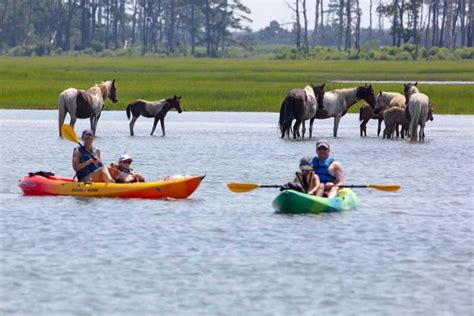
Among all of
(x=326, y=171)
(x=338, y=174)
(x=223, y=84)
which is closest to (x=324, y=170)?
(x=326, y=171)

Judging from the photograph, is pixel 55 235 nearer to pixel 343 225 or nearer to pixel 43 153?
pixel 343 225

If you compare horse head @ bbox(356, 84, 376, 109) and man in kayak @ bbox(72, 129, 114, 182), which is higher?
horse head @ bbox(356, 84, 376, 109)

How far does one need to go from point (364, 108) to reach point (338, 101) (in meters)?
1.54

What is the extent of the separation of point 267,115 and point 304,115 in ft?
Answer: 52.7

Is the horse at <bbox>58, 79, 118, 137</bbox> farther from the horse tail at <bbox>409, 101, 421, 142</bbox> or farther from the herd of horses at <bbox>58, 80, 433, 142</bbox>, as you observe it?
the horse tail at <bbox>409, 101, 421, 142</bbox>

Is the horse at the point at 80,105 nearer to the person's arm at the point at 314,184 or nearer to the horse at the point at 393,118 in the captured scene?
the horse at the point at 393,118

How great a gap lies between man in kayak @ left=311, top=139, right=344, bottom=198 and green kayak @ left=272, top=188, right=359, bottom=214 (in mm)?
207

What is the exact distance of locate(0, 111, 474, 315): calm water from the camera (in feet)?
48.6

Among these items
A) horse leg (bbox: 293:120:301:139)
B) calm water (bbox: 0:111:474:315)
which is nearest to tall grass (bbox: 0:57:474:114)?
horse leg (bbox: 293:120:301:139)

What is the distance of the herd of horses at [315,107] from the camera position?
131 ft

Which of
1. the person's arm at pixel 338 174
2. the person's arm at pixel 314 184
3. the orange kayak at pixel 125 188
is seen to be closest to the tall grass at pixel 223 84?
the orange kayak at pixel 125 188

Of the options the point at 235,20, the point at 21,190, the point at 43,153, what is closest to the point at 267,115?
the point at 43,153

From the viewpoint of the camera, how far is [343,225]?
21.0 meters

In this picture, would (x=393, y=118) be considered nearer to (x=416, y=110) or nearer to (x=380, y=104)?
(x=380, y=104)
